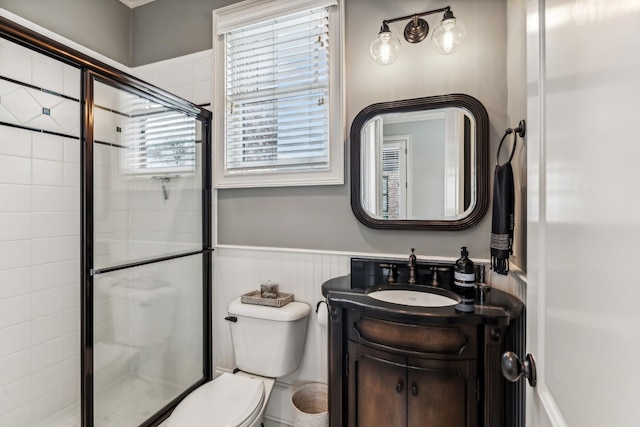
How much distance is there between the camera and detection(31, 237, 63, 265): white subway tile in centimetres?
165

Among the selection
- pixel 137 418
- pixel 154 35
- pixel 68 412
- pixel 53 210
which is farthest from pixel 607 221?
pixel 154 35

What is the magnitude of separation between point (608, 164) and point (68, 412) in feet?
8.33

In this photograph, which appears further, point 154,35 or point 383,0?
point 154,35

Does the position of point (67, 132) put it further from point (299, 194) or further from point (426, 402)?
point (426, 402)

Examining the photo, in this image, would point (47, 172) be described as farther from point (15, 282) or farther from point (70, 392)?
point (70, 392)

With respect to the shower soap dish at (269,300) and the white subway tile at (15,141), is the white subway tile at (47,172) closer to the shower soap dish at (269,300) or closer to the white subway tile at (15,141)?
the white subway tile at (15,141)

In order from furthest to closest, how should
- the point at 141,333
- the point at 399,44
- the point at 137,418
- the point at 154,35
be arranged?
the point at 154,35, the point at 141,333, the point at 137,418, the point at 399,44

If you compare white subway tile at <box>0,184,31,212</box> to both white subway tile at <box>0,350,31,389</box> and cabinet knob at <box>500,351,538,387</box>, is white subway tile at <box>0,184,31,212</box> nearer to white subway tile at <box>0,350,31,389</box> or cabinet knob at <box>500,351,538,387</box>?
white subway tile at <box>0,350,31,389</box>

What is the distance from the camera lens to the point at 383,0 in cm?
161

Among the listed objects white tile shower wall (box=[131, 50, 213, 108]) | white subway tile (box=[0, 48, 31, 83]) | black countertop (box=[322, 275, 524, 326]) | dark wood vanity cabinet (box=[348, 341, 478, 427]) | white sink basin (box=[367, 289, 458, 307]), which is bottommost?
dark wood vanity cabinet (box=[348, 341, 478, 427])

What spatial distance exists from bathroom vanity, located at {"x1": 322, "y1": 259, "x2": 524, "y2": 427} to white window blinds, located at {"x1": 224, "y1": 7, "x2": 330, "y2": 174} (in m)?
0.87

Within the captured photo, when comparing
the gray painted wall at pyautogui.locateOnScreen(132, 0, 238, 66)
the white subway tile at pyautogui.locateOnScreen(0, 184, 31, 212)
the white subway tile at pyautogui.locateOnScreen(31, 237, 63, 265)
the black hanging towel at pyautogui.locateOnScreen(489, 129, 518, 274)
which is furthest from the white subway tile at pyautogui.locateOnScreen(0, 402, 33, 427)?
the black hanging towel at pyautogui.locateOnScreen(489, 129, 518, 274)

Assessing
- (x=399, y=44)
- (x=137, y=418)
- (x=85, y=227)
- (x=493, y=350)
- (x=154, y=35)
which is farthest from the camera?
(x=154, y=35)

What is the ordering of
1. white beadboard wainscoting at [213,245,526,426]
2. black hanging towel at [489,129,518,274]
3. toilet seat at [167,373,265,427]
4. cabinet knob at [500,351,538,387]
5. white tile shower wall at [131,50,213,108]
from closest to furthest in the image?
cabinet knob at [500,351,538,387] < black hanging towel at [489,129,518,274] < toilet seat at [167,373,265,427] < white beadboard wainscoting at [213,245,526,426] < white tile shower wall at [131,50,213,108]
